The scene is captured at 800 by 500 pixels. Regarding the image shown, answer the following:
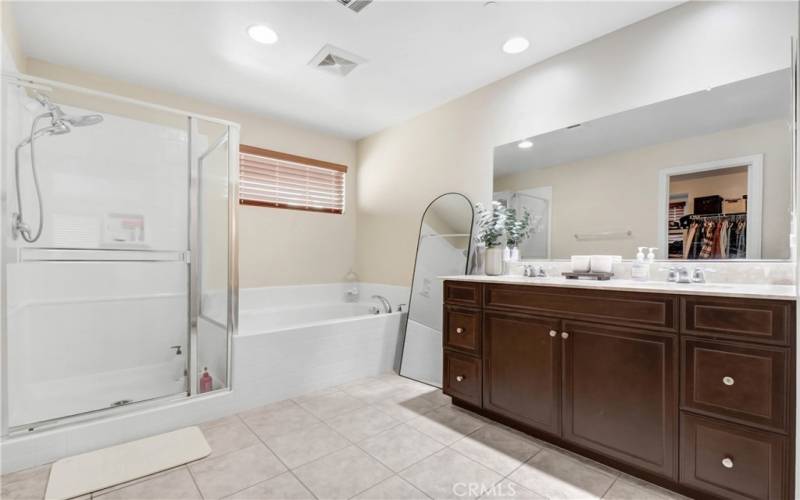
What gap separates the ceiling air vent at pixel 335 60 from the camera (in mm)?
2438

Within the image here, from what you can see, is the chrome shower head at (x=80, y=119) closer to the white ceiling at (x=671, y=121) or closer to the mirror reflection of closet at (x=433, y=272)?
the mirror reflection of closet at (x=433, y=272)

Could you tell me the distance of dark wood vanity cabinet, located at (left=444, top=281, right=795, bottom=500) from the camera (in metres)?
1.29

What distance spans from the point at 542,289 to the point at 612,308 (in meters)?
0.35

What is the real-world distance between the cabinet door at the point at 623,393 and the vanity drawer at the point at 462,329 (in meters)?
0.57

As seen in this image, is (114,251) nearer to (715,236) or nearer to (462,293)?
(462,293)

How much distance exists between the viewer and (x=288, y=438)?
2.01 meters

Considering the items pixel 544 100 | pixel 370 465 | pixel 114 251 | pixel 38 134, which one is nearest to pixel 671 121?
pixel 544 100

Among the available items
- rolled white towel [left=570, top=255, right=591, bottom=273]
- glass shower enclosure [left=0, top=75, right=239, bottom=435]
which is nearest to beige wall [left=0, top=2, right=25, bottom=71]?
→ glass shower enclosure [left=0, top=75, right=239, bottom=435]

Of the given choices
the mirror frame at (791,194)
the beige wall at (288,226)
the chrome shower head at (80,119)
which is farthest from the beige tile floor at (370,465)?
the chrome shower head at (80,119)

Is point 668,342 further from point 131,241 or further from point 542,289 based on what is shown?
point 131,241

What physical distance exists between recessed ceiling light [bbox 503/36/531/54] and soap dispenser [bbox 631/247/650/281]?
59.4 inches

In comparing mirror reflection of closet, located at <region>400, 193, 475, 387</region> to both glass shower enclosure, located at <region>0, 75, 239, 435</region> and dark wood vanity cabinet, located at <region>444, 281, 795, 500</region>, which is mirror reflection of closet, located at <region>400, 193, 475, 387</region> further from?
glass shower enclosure, located at <region>0, 75, 239, 435</region>

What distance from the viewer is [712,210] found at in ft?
5.93

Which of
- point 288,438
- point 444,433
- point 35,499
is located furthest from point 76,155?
point 444,433
